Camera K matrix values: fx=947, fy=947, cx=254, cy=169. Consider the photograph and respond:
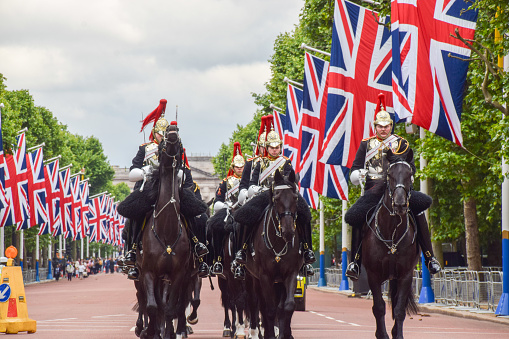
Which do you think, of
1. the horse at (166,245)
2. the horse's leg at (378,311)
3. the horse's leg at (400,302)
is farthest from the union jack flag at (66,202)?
the horse's leg at (400,302)

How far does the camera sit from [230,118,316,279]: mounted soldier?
14484 mm

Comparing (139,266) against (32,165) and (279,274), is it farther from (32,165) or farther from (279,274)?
(32,165)

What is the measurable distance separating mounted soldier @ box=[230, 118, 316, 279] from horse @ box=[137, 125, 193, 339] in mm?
1091

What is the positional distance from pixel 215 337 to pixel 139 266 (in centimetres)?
446

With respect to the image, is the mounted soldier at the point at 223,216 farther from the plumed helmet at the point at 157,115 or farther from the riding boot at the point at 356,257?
the riding boot at the point at 356,257

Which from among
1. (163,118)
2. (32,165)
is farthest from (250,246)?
(32,165)

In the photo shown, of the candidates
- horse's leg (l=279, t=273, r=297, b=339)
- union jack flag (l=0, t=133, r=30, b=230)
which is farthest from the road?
union jack flag (l=0, t=133, r=30, b=230)

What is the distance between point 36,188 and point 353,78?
24.3 m

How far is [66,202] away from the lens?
2208 inches

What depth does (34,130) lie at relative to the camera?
7362cm

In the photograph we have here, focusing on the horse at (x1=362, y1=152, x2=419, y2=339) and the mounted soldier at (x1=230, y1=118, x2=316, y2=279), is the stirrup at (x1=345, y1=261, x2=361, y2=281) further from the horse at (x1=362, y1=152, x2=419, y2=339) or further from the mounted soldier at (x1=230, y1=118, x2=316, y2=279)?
the mounted soldier at (x1=230, y1=118, x2=316, y2=279)

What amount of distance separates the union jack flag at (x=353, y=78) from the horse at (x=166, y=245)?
12.2m

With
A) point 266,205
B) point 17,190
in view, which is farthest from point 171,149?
point 17,190

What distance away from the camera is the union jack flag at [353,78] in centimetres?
2578
